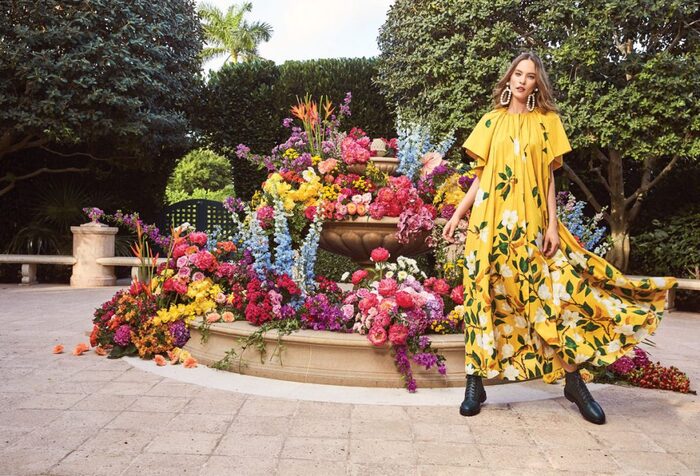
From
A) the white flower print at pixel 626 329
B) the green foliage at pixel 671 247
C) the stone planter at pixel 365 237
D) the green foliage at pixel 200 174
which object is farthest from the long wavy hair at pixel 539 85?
the green foliage at pixel 200 174

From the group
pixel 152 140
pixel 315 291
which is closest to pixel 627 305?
pixel 315 291

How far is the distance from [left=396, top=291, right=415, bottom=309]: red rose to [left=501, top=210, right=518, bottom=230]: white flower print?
1.02 m

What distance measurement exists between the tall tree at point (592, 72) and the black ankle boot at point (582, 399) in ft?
19.9

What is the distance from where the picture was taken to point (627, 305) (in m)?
3.33

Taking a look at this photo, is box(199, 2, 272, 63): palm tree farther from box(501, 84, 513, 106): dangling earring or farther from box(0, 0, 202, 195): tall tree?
box(501, 84, 513, 106): dangling earring

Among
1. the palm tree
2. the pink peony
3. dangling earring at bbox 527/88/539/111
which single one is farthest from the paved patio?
the palm tree

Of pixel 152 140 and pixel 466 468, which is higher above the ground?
pixel 152 140

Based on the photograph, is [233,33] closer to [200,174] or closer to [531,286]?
A: [200,174]

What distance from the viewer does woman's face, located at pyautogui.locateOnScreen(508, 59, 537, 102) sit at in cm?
336

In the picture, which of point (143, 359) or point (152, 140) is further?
point (152, 140)

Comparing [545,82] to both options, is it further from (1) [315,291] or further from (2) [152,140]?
(2) [152,140]

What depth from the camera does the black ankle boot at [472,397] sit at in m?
3.49

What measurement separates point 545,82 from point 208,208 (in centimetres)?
1032

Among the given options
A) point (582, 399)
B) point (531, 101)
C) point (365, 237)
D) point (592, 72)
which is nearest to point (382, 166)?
point (365, 237)
